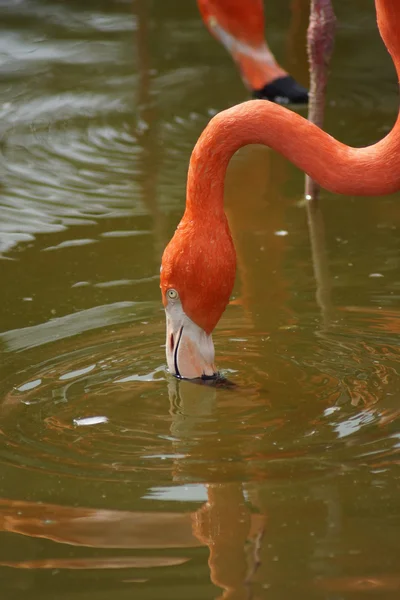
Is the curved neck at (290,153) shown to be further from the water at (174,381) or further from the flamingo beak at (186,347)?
the water at (174,381)

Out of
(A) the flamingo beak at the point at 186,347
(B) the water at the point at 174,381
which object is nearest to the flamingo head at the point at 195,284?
(A) the flamingo beak at the point at 186,347

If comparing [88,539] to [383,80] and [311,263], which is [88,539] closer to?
[311,263]

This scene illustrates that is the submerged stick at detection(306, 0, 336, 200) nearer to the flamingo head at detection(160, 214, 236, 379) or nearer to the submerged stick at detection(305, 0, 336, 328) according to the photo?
the submerged stick at detection(305, 0, 336, 328)

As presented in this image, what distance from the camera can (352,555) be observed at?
282 cm

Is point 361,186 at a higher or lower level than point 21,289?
higher

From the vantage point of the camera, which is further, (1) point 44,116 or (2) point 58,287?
(1) point 44,116

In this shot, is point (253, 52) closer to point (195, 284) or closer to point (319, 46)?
point (319, 46)

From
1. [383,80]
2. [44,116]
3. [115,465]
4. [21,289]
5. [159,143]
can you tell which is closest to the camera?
[115,465]

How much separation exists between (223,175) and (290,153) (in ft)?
0.68

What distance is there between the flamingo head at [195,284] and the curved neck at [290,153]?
7 cm

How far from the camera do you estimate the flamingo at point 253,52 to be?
5508 millimetres

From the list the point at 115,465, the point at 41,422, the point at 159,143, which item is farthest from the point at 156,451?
the point at 159,143

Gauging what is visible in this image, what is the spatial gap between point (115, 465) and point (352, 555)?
771 mm

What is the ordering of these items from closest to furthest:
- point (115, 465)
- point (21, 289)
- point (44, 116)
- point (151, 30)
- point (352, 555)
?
point (352, 555) → point (115, 465) → point (21, 289) → point (44, 116) → point (151, 30)
